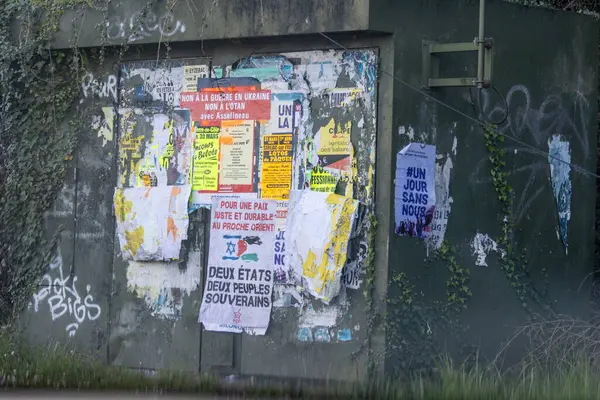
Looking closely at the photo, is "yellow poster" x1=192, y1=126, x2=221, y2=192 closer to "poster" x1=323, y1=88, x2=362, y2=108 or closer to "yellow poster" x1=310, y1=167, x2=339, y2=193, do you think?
"yellow poster" x1=310, y1=167, x2=339, y2=193

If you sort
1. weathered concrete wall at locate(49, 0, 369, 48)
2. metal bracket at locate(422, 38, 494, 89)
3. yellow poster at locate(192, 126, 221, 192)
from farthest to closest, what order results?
1. yellow poster at locate(192, 126, 221, 192)
2. weathered concrete wall at locate(49, 0, 369, 48)
3. metal bracket at locate(422, 38, 494, 89)

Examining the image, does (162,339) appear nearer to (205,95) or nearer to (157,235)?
(157,235)

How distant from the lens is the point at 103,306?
1184 centimetres

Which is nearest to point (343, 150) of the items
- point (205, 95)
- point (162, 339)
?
point (205, 95)

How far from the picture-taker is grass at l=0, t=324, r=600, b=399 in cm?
812

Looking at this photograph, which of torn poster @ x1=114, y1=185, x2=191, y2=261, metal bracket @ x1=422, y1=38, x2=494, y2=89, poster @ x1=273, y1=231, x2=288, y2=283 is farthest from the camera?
torn poster @ x1=114, y1=185, x2=191, y2=261

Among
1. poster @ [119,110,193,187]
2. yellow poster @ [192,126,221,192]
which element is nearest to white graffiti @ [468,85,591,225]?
yellow poster @ [192,126,221,192]

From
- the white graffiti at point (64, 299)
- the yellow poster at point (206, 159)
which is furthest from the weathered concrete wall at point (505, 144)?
the white graffiti at point (64, 299)

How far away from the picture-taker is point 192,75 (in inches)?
449

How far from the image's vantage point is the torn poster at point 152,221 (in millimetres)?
11289

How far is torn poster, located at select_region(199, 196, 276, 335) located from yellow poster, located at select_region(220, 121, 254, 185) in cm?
22

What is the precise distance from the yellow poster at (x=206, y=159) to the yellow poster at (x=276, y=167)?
0.55 meters

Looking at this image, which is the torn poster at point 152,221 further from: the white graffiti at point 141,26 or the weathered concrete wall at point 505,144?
the weathered concrete wall at point 505,144

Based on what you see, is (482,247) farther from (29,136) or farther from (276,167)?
(29,136)
